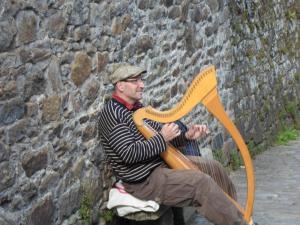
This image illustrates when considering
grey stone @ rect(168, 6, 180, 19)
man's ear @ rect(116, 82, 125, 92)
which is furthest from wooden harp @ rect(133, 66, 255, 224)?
grey stone @ rect(168, 6, 180, 19)

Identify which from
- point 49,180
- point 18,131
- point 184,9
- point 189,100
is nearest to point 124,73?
point 189,100

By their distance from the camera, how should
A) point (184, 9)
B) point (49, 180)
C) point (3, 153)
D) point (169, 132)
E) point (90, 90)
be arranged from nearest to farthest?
point (3, 153)
point (49, 180)
point (169, 132)
point (90, 90)
point (184, 9)

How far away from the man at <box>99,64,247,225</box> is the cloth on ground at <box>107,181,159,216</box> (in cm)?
3

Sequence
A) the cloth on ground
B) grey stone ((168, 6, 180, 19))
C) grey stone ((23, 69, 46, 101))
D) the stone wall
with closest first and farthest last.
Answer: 1. the stone wall
2. grey stone ((23, 69, 46, 101))
3. the cloth on ground
4. grey stone ((168, 6, 180, 19))

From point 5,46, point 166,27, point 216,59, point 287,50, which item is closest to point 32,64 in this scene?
point 5,46

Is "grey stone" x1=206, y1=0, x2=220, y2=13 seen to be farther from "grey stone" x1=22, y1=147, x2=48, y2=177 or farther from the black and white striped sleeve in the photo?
"grey stone" x1=22, y1=147, x2=48, y2=177

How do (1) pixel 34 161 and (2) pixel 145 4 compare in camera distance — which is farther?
(2) pixel 145 4

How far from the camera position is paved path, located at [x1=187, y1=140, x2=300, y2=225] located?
230 inches

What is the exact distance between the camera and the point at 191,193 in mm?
4613

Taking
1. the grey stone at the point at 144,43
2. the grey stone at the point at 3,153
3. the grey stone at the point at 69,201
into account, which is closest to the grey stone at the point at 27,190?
the grey stone at the point at 3,153

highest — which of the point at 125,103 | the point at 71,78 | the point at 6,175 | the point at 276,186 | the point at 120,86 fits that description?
the point at 71,78

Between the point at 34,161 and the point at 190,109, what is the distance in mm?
1032

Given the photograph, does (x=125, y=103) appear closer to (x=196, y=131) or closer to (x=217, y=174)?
(x=196, y=131)

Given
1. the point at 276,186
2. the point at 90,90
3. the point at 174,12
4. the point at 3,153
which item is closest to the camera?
the point at 3,153
